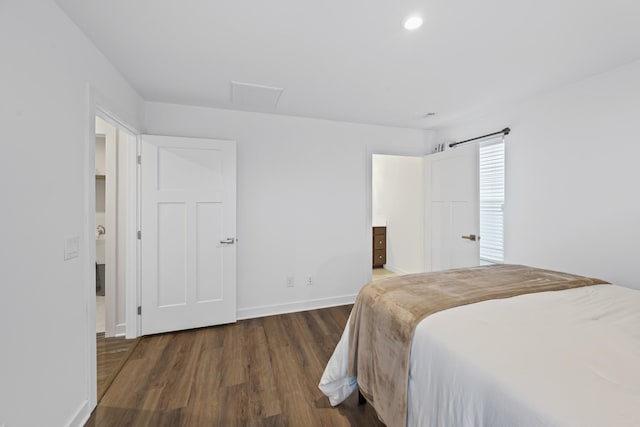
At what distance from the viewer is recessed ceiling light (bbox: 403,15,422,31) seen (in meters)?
1.55

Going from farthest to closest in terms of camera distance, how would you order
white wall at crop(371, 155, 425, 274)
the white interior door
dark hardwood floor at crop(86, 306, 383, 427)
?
white wall at crop(371, 155, 425, 274) → the white interior door → dark hardwood floor at crop(86, 306, 383, 427)

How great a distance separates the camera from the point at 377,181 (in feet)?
18.7

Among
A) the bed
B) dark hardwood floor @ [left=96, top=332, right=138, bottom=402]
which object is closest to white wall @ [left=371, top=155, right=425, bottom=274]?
the bed

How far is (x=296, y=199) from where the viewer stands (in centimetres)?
335

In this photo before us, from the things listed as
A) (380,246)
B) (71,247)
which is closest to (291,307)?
(71,247)

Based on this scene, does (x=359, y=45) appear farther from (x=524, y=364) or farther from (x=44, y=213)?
(x=44, y=213)

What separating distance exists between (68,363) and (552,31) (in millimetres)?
3474

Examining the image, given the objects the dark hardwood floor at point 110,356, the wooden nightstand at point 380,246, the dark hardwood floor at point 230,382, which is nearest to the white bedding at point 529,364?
the dark hardwood floor at point 230,382

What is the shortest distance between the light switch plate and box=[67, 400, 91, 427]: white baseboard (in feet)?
3.01

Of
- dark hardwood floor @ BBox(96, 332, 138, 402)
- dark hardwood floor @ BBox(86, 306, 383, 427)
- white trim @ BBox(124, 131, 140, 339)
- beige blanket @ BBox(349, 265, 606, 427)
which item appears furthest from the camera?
white trim @ BBox(124, 131, 140, 339)

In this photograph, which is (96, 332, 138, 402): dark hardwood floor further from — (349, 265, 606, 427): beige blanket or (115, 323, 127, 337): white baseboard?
(349, 265, 606, 427): beige blanket

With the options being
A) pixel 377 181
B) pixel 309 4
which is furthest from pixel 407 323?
pixel 377 181

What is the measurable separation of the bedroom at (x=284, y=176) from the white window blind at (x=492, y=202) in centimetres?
14

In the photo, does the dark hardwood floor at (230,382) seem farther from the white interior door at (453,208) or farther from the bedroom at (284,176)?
the white interior door at (453,208)
